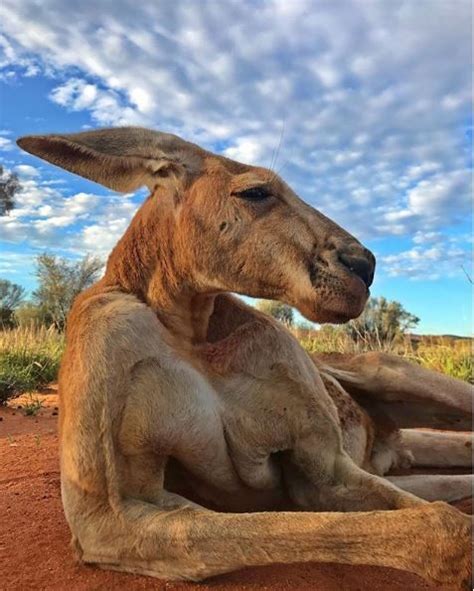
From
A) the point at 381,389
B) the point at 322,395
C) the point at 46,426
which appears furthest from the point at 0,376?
the point at 322,395

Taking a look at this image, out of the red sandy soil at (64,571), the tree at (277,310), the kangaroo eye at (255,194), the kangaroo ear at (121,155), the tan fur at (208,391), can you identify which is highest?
the tree at (277,310)

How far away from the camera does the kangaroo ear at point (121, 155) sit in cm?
371

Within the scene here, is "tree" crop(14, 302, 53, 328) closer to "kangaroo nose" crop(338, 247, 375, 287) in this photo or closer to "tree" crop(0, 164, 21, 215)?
"tree" crop(0, 164, 21, 215)

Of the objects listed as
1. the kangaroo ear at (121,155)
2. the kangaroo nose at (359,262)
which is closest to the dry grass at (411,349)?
the kangaroo ear at (121,155)

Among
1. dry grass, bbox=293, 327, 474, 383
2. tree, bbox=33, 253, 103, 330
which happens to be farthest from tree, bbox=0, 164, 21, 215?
dry grass, bbox=293, 327, 474, 383

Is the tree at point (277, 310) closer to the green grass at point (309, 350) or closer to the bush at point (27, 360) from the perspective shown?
the green grass at point (309, 350)

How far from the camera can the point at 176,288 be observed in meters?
3.65

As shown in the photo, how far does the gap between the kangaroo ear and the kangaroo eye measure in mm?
416

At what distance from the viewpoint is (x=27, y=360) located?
14242mm

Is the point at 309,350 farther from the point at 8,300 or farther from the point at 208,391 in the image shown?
the point at 8,300

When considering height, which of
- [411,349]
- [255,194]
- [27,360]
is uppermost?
[255,194]

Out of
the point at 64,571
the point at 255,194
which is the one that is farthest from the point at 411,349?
the point at 64,571

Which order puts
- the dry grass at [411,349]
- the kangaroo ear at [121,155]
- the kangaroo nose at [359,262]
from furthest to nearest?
the dry grass at [411,349] < the kangaroo ear at [121,155] < the kangaroo nose at [359,262]

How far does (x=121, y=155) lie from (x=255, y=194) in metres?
0.85
